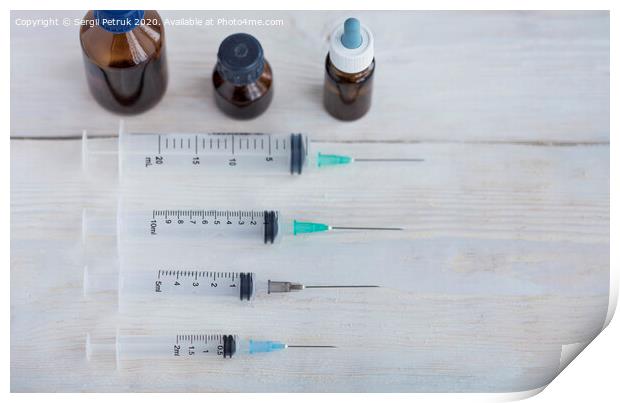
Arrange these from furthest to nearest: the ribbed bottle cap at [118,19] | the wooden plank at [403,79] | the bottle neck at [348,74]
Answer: the wooden plank at [403,79], the bottle neck at [348,74], the ribbed bottle cap at [118,19]

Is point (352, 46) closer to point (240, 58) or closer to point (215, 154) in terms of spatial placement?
point (240, 58)

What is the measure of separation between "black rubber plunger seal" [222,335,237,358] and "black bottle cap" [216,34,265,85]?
48 centimetres

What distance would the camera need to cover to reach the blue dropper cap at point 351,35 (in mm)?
1546

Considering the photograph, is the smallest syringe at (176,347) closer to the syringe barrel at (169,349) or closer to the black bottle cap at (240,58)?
the syringe barrel at (169,349)

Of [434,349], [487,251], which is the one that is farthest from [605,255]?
[434,349]

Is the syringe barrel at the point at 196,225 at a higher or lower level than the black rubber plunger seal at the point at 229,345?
A: higher

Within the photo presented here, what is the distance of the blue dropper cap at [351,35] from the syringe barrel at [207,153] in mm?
233

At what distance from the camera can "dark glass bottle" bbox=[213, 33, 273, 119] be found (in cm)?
159

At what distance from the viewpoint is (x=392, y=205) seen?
5.70ft

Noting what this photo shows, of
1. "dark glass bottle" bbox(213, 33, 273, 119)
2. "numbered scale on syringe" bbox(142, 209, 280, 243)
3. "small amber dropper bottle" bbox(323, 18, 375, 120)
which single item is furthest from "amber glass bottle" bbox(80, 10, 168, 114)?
"small amber dropper bottle" bbox(323, 18, 375, 120)

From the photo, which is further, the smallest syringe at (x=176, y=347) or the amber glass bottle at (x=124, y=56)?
the smallest syringe at (x=176, y=347)

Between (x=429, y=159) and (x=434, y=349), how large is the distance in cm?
37

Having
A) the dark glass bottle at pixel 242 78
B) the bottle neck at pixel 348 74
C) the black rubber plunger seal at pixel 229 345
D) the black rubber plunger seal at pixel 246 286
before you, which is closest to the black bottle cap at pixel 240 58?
the dark glass bottle at pixel 242 78

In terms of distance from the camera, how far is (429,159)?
1759mm
